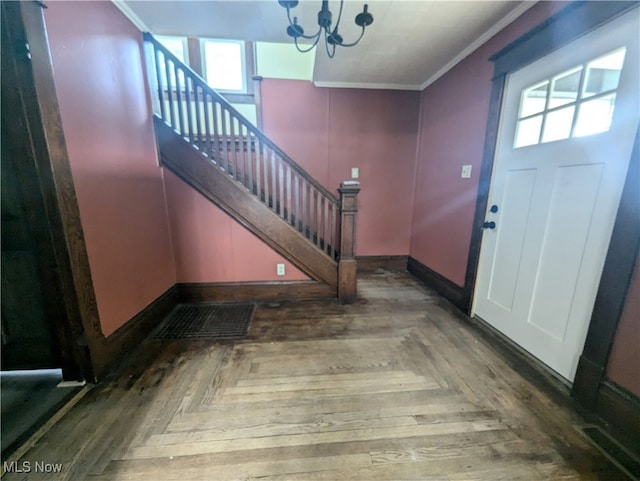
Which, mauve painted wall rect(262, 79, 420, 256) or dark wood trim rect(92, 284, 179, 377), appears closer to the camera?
dark wood trim rect(92, 284, 179, 377)

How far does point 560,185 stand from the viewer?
158 centimetres

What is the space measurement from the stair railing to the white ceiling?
34 centimetres

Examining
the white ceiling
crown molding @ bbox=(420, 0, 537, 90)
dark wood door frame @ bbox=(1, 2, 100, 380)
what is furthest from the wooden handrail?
crown molding @ bbox=(420, 0, 537, 90)

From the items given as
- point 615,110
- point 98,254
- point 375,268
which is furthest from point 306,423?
point 375,268

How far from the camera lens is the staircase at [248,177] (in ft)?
7.56

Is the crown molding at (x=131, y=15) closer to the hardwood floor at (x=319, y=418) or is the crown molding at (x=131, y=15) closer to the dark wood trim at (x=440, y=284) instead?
the hardwood floor at (x=319, y=418)

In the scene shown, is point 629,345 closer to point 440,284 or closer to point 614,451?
point 614,451

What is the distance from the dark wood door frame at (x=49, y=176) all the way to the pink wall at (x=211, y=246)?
1048mm

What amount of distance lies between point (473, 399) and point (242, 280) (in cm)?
214

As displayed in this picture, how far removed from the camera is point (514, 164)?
6.30 ft

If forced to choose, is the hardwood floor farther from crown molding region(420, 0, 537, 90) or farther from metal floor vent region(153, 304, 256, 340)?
crown molding region(420, 0, 537, 90)

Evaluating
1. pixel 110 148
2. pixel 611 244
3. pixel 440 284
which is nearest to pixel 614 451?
pixel 611 244

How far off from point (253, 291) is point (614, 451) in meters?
2.58

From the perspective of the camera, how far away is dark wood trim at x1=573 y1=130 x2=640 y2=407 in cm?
121
